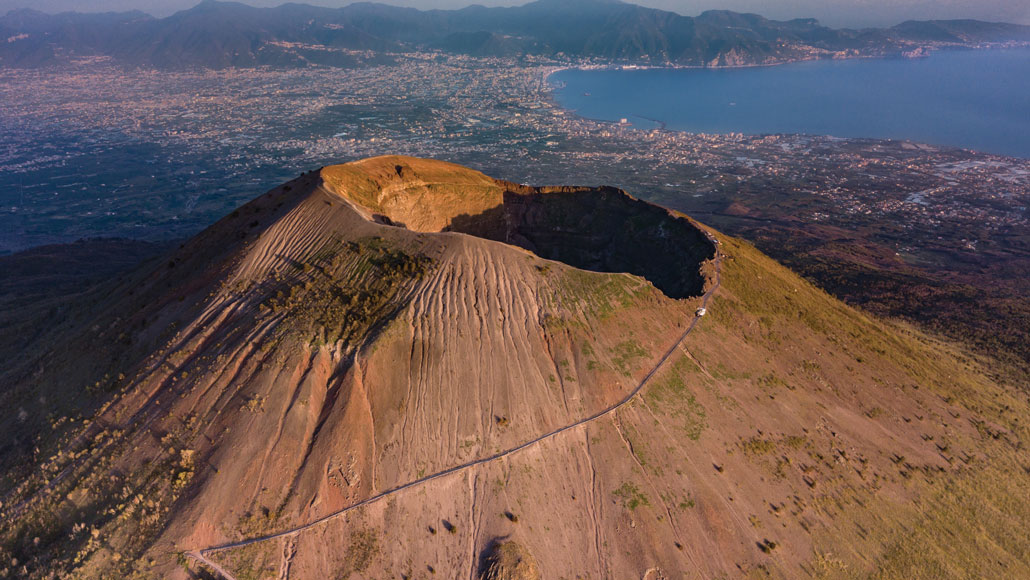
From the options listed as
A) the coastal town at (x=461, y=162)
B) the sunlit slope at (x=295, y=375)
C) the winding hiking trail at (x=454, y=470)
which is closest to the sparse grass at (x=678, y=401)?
the winding hiking trail at (x=454, y=470)

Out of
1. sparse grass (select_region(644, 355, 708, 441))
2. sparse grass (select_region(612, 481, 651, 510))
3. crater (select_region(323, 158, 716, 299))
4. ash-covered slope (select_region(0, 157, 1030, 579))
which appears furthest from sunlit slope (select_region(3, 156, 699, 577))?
crater (select_region(323, 158, 716, 299))

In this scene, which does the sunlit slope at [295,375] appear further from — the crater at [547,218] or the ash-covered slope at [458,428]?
the crater at [547,218]

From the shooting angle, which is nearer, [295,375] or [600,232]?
[295,375]

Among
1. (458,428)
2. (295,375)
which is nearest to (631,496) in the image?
(458,428)

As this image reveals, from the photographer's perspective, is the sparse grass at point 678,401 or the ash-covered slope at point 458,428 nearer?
the ash-covered slope at point 458,428

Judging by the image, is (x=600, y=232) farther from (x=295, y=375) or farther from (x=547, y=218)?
(x=295, y=375)

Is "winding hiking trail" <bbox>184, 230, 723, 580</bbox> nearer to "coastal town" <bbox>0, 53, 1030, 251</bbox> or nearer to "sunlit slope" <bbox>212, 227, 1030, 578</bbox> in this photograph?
"sunlit slope" <bbox>212, 227, 1030, 578</bbox>
